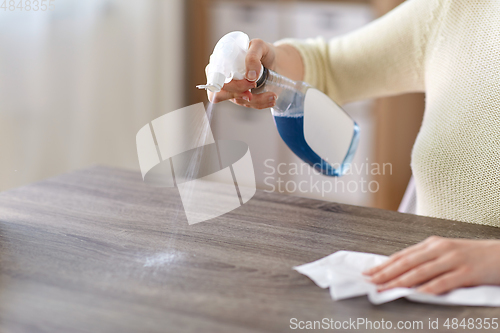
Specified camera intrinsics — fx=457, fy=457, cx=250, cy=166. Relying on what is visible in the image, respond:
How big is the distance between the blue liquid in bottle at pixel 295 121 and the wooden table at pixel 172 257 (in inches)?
3.3

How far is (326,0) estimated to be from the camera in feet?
6.44

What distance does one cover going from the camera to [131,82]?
2.05m

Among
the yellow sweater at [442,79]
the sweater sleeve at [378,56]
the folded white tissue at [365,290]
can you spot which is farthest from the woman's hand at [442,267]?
the sweater sleeve at [378,56]

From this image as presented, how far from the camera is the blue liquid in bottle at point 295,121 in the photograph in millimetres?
739

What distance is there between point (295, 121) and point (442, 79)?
29cm

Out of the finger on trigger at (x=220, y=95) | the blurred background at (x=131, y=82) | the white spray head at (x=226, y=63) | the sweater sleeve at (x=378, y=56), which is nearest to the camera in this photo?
the white spray head at (x=226, y=63)

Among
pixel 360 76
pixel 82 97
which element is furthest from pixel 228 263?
pixel 82 97

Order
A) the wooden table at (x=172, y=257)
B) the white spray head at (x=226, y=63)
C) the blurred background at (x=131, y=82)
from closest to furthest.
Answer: the wooden table at (x=172, y=257)
the white spray head at (x=226, y=63)
the blurred background at (x=131, y=82)

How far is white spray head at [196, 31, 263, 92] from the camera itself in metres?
0.56

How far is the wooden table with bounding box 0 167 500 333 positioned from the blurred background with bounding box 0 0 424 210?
0.78 meters

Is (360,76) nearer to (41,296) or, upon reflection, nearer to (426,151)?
(426,151)

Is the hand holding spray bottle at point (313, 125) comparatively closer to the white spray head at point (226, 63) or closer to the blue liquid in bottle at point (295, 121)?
the blue liquid in bottle at point (295, 121)

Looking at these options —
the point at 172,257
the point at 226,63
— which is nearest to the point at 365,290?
the point at 172,257

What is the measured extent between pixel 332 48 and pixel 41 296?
2.50 ft
